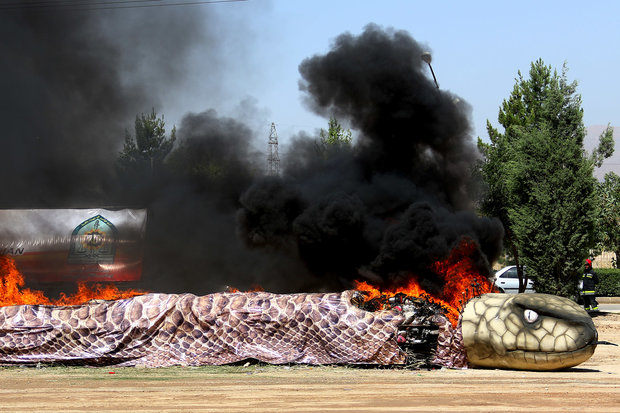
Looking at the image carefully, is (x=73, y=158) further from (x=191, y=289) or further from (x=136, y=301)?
(x=136, y=301)

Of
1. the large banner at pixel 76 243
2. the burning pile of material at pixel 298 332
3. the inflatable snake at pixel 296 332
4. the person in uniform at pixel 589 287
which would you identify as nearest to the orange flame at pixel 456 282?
the burning pile of material at pixel 298 332

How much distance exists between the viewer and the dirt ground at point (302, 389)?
8.76 meters

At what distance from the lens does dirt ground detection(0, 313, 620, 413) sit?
28.7ft

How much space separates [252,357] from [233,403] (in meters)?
3.87

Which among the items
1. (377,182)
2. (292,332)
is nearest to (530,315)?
(292,332)

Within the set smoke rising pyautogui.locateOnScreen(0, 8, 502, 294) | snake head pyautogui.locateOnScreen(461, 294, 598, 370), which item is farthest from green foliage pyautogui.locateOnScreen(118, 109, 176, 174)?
snake head pyautogui.locateOnScreen(461, 294, 598, 370)

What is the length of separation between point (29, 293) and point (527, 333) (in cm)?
1576

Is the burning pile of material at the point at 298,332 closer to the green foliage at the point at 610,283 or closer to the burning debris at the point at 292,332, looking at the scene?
the burning debris at the point at 292,332

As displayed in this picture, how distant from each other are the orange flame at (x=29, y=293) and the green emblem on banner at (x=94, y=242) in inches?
41.4

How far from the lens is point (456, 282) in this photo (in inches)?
659

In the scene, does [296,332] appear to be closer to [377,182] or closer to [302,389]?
[302,389]

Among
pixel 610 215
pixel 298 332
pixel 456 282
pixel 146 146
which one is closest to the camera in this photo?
pixel 298 332

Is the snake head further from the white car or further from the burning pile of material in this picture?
the white car

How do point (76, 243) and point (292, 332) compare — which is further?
point (76, 243)
